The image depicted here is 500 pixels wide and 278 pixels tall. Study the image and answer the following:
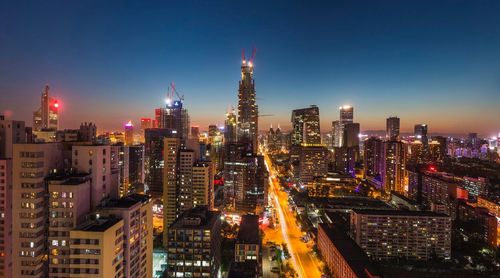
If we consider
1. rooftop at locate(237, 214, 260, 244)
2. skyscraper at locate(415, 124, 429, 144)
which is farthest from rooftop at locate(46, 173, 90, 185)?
skyscraper at locate(415, 124, 429, 144)

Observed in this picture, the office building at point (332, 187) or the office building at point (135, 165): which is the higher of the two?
the office building at point (135, 165)

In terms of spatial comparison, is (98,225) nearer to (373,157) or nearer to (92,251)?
(92,251)

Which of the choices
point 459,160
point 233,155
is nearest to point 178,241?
point 233,155

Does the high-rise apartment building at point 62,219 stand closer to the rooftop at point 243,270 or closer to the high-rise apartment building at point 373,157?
the rooftop at point 243,270

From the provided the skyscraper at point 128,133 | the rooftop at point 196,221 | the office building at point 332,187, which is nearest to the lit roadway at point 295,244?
the office building at point 332,187

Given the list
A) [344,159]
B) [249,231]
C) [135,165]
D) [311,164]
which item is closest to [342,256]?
[249,231]
